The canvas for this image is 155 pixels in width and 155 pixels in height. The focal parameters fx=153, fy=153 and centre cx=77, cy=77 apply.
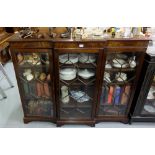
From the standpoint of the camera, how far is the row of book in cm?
171

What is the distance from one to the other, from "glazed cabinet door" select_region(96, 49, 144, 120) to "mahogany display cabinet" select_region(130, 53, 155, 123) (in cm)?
6

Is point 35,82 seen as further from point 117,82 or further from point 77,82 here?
point 117,82

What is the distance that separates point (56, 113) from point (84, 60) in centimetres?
73

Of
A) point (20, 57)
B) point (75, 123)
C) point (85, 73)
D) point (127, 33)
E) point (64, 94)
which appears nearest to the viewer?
point (127, 33)

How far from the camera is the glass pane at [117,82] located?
5.14ft

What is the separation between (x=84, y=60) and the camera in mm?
1524

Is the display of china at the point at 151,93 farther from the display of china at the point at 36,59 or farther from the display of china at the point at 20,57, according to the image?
the display of china at the point at 20,57

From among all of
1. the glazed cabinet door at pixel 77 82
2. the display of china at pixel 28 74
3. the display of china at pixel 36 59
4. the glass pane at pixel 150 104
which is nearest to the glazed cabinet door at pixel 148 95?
the glass pane at pixel 150 104

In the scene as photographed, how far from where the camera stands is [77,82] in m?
1.66

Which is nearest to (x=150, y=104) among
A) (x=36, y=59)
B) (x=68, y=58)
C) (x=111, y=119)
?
(x=111, y=119)

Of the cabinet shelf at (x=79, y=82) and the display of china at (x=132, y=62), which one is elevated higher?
the display of china at (x=132, y=62)

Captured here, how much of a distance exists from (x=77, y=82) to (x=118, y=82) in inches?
17.4
